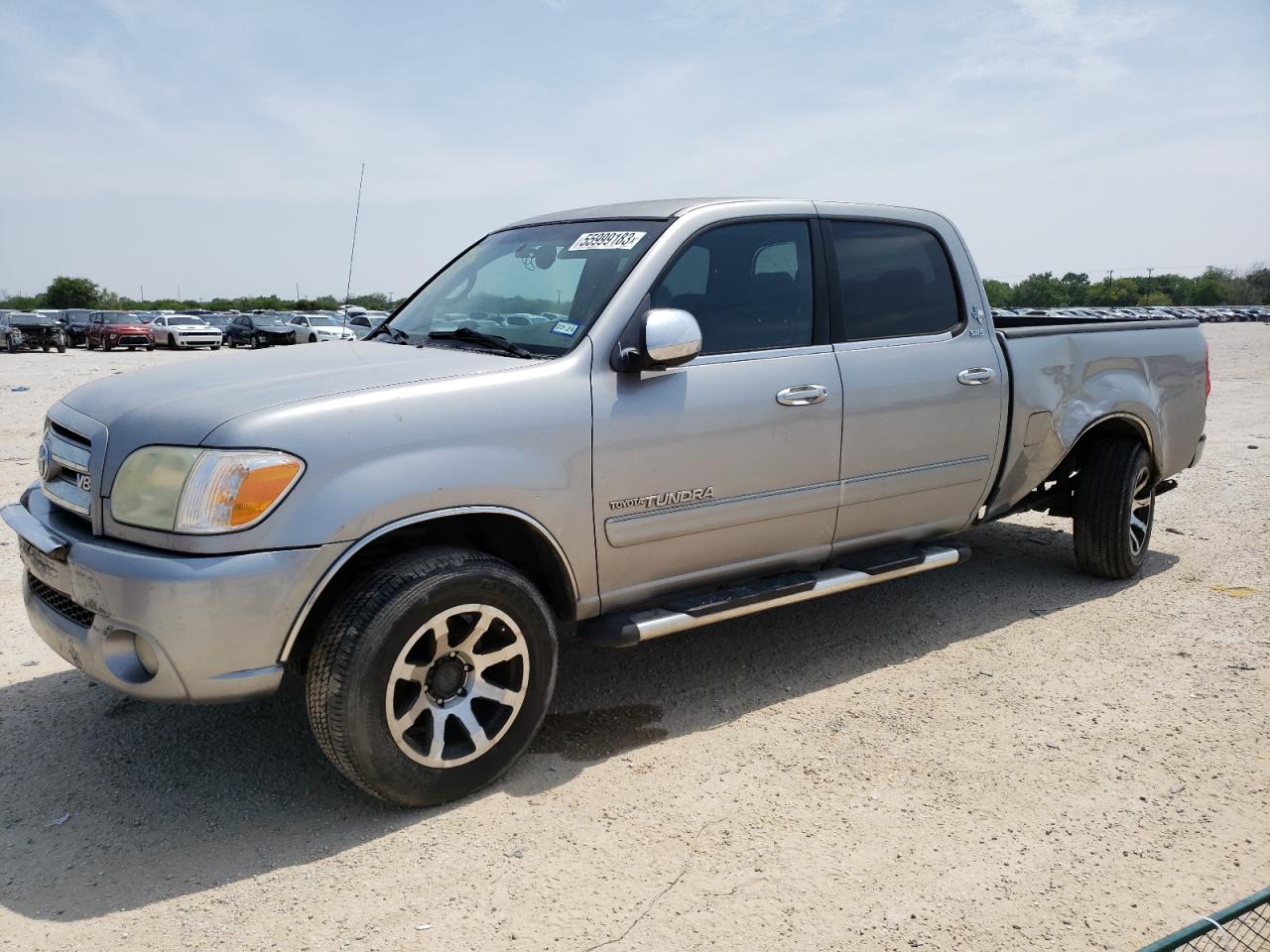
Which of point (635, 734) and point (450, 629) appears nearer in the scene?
point (450, 629)

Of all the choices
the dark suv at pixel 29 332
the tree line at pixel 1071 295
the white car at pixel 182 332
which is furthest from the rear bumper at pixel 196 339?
the tree line at pixel 1071 295

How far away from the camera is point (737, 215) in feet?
13.1

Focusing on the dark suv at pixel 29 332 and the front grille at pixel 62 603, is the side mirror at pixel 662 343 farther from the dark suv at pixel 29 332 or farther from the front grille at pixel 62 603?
the dark suv at pixel 29 332

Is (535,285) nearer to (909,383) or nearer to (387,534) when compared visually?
(387,534)

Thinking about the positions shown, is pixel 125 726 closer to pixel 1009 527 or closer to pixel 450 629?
pixel 450 629

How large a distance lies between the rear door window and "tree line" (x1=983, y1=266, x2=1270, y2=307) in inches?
2444

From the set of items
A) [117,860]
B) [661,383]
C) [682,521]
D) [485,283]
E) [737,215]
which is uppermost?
[737,215]

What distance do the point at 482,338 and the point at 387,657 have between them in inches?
53.1

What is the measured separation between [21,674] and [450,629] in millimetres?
2336

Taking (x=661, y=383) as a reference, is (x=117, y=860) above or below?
below

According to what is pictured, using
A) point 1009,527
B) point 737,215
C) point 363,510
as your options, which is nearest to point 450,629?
point 363,510

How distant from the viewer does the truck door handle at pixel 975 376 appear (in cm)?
446

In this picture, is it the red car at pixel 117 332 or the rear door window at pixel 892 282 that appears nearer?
the rear door window at pixel 892 282

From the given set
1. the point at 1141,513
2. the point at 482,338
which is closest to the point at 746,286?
the point at 482,338
